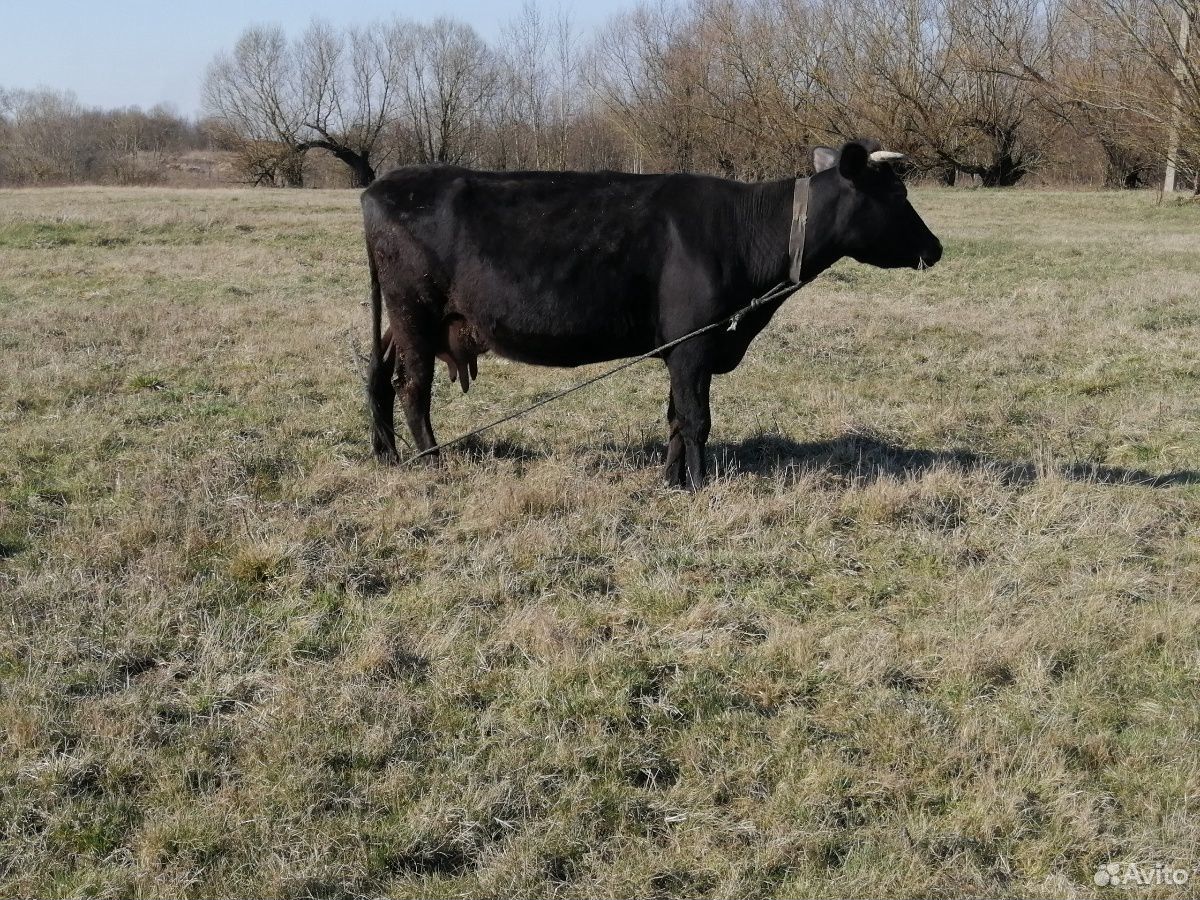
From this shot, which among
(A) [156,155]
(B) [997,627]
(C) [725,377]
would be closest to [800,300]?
(C) [725,377]

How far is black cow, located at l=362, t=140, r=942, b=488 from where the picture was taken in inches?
261

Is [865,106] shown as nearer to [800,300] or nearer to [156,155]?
[800,300]

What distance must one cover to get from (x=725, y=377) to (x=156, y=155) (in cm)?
7378

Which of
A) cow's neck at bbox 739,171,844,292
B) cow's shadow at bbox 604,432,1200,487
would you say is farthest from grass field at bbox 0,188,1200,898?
cow's neck at bbox 739,171,844,292

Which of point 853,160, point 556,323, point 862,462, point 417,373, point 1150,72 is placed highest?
point 1150,72

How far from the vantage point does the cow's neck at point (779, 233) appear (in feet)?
22.1

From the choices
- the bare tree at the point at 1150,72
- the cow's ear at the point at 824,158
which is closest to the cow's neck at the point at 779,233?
the cow's ear at the point at 824,158

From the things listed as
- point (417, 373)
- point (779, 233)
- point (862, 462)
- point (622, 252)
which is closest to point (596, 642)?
point (622, 252)

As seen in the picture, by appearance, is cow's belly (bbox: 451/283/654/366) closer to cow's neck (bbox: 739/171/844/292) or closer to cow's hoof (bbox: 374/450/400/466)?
cow's neck (bbox: 739/171/844/292)

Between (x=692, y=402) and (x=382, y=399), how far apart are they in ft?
7.42

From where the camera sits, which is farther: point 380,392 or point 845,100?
point 845,100

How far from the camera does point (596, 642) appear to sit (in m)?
4.67

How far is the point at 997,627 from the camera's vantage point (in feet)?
15.7

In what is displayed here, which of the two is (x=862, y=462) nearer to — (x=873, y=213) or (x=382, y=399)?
(x=873, y=213)
